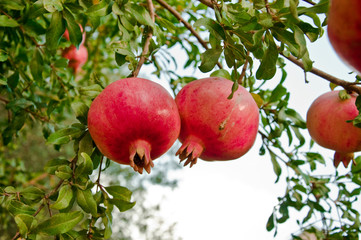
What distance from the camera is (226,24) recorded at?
94 cm

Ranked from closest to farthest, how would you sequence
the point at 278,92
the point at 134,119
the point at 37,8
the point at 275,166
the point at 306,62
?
the point at 134,119 → the point at 306,62 → the point at 37,8 → the point at 278,92 → the point at 275,166

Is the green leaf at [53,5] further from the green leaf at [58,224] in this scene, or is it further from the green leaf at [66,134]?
the green leaf at [58,224]

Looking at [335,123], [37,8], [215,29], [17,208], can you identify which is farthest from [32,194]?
[335,123]

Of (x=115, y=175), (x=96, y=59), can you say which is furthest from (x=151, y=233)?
(x=96, y=59)

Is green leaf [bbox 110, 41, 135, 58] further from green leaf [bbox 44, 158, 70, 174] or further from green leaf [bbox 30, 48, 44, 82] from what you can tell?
green leaf [bbox 30, 48, 44, 82]

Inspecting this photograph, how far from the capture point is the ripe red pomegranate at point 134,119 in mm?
776

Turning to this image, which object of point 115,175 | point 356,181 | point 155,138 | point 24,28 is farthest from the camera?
point 115,175

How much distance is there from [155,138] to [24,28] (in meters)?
0.85

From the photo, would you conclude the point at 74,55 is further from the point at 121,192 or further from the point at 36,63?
the point at 121,192

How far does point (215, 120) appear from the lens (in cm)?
86

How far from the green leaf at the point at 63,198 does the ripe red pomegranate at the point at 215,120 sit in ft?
1.02

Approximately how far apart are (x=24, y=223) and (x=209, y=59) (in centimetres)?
62

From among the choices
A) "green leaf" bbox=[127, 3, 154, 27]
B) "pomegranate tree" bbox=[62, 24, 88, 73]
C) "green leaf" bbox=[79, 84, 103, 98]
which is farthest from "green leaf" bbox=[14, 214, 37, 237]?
"pomegranate tree" bbox=[62, 24, 88, 73]

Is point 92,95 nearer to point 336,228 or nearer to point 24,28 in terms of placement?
point 24,28
